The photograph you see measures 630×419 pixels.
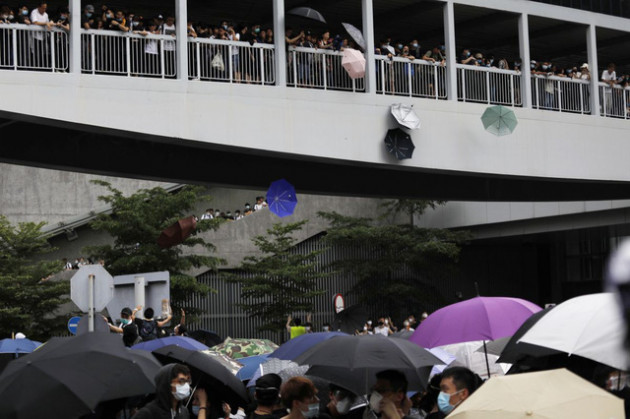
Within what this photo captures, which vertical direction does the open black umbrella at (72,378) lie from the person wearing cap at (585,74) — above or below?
below

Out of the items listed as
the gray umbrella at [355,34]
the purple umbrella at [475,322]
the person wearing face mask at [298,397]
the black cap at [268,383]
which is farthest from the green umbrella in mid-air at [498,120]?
the person wearing face mask at [298,397]

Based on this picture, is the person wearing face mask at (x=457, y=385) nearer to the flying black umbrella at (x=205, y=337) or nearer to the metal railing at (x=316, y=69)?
the flying black umbrella at (x=205, y=337)

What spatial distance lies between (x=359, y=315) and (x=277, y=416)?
1919 cm

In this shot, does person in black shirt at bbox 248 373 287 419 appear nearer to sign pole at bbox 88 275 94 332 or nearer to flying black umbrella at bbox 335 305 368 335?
sign pole at bbox 88 275 94 332

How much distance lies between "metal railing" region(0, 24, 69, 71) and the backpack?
648 centimetres

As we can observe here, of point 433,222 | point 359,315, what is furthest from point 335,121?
point 433,222

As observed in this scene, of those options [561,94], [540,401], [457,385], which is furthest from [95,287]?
[561,94]

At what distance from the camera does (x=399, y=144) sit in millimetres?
26047

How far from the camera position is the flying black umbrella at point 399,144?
1023 inches

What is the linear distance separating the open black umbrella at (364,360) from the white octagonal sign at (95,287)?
4813 millimetres

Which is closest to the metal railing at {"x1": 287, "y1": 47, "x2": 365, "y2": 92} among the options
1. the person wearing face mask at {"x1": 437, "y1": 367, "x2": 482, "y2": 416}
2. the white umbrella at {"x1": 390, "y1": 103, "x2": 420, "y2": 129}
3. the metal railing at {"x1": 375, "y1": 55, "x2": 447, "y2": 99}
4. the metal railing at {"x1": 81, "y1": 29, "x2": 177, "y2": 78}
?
the white umbrella at {"x1": 390, "y1": 103, "x2": 420, "y2": 129}

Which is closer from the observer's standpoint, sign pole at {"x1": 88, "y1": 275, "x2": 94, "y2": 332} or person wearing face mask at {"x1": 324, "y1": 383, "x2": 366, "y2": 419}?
person wearing face mask at {"x1": 324, "y1": 383, "x2": 366, "y2": 419}

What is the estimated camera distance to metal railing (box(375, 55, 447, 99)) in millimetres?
27094

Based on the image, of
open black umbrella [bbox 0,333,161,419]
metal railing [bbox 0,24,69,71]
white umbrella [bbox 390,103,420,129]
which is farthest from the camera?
white umbrella [bbox 390,103,420,129]
